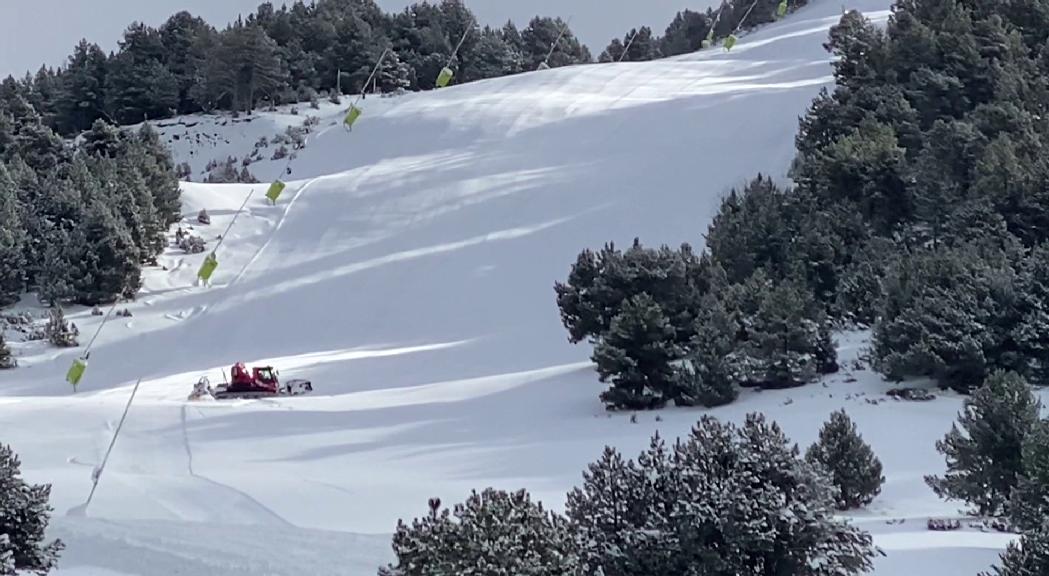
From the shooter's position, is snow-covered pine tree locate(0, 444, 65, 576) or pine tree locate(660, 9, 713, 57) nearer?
snow-covered pine tree locate(0, 444, 65, 576)

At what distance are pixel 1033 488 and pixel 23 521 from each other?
6816mm

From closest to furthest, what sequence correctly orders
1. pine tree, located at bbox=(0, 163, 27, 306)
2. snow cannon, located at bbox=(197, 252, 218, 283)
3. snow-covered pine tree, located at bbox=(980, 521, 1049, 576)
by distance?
snow-covered pine tree, located at bbox=(980, 521, 1049, 576)
pine tree, located at bbox=(0, 163, 27, 306)
snow cannon, located at bbox=(197, 252, 218, 283)

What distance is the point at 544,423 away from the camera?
59.1 feet

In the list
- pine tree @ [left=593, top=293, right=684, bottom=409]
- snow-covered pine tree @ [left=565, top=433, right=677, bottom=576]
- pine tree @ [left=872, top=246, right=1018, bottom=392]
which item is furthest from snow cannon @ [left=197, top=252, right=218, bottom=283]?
snow-covered pine tree @ [left=565, top=433, right=677, bottom=576]

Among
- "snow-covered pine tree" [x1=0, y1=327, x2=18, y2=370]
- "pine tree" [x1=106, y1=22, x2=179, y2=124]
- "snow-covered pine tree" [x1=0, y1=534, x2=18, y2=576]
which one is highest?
"pine tree" [x1=106, y1=22, x2=179, y2=124]

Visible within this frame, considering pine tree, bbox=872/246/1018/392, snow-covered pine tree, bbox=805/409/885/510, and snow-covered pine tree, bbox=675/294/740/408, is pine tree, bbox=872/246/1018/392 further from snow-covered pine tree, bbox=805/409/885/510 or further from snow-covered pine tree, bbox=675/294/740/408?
snow-covered pine tree, bbox=805/409/885/510

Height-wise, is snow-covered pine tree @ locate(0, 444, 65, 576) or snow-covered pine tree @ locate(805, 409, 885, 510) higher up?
snow-covered pine tree @ locate(0, 444, 65, 576)

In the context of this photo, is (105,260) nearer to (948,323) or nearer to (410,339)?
(410,339)

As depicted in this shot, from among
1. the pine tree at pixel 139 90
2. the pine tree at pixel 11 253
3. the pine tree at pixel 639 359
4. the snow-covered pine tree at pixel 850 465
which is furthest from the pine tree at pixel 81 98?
the snow-covered pine tree at pixel 850 465

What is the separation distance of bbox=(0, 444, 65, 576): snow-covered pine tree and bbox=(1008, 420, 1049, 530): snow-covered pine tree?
21.7 ft

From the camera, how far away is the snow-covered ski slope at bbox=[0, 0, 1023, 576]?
41.8 ft

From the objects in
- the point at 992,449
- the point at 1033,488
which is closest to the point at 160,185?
the point at 992,449

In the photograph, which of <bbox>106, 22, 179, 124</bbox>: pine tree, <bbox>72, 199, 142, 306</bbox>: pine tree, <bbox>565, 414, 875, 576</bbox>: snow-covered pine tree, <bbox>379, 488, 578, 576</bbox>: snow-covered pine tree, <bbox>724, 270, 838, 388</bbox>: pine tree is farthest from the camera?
<bbox>106, 22, 179, 124</bbox>: pine tree

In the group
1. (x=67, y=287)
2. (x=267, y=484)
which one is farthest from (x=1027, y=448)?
(x=67, y=287)
